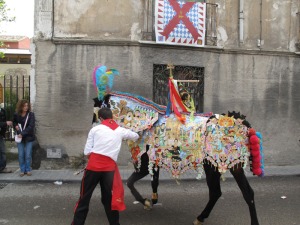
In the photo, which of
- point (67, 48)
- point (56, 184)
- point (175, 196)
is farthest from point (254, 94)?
point (56, 184)

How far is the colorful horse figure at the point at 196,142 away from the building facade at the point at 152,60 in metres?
4.29

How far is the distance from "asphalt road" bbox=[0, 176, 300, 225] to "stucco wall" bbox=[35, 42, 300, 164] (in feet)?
6.87

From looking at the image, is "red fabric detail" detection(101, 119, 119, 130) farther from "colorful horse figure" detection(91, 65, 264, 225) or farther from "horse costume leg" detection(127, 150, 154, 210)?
"horse costume leg" detection(127, 150, 154, 210)

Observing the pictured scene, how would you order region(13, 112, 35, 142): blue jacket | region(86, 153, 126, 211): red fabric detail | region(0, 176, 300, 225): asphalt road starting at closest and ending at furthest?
region(86, 153, 126, 211): red fabric detail, region(0, 176, 300, 225): asphalt road, region(13, 112, 35, 142): blue jacket

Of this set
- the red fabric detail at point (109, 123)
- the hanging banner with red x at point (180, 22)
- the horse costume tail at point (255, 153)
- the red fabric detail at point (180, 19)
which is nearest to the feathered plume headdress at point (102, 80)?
the red fabric detail at point (109, 123)

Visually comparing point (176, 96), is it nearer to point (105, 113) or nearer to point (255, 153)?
point (105, 113)

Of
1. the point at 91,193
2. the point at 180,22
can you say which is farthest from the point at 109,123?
the point at 180,22

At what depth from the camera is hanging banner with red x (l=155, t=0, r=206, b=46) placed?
30.2 ft

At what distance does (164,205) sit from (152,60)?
4.55 meters

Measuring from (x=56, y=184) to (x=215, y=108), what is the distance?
4.77m

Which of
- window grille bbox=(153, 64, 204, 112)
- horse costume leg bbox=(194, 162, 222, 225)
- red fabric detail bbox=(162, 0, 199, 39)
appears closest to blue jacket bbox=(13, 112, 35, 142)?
window grille bbox=(153, 64, 204, 112)

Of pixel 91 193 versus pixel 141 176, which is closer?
pixel 91 193

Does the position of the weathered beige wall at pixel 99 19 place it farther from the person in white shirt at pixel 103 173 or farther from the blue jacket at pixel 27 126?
the person in white shirt at pixel 103 173

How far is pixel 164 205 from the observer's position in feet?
19.5
